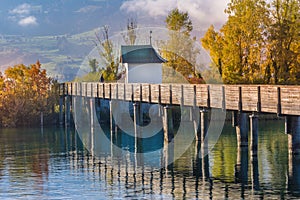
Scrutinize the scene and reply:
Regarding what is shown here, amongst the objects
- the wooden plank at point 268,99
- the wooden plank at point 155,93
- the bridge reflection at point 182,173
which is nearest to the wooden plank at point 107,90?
the wooden plank at point 155,93

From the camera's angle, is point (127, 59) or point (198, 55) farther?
point (198, 55)

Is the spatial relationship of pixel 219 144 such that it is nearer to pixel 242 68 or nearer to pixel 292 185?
pixel 292 185

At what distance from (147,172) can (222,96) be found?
6.96m

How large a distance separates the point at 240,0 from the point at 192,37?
25766 mm

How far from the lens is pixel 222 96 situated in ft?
152

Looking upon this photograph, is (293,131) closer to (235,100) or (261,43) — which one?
(235,100)

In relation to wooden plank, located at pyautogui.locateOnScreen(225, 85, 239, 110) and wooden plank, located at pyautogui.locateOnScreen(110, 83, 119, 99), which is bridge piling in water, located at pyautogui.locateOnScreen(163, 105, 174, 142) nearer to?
wooden plank, located at pyautogui.locateOnScreen(225, 85, 239, 110)

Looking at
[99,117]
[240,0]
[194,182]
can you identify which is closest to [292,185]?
[194,182]

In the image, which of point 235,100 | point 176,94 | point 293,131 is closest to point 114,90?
point 176,94

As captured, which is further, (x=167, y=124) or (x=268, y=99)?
(x=167, y=124)

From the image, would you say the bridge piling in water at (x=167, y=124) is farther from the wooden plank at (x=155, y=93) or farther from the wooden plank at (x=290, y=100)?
the wooden plank at (x=290, y=100)

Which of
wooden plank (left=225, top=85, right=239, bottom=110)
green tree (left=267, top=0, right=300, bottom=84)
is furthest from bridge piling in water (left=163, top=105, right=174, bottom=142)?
green tree (left=267, top=0, right=300, bottom=84)

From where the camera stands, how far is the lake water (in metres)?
35.8

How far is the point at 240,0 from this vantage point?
3233 inches
